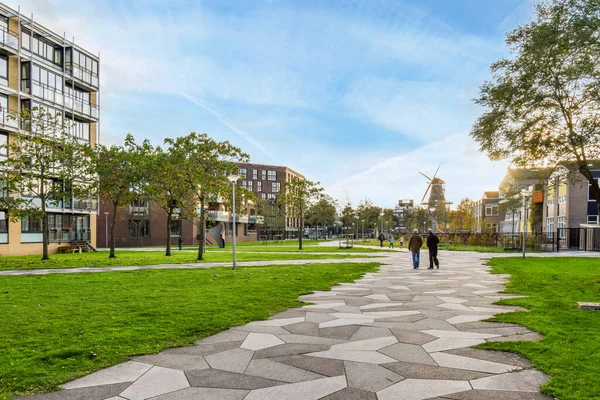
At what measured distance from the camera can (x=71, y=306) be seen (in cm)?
1022

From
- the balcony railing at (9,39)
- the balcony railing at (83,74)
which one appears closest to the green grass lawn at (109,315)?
the balcony railing at (9,39)

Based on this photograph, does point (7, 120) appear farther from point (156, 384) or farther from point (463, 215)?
point (463, 215)

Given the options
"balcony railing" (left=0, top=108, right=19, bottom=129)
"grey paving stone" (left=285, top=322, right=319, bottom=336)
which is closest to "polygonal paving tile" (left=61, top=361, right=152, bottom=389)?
"grey paving stone" (left=285, top=322, right=319, bottom=336)

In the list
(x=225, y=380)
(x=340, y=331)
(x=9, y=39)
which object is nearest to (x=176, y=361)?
(x=225, y=380)

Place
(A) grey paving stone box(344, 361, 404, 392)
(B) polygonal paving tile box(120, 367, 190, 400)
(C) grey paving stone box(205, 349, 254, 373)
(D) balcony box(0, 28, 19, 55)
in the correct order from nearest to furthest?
(B) polygonal paving tile box(120, 367, 190, 400), (A) grey paving stone box(344, 361, 404, 392), (C) grey paving stone box(205, 349, 254, 373), (D) balcony box(0, 28, 19, 55)

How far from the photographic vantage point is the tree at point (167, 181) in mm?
29469

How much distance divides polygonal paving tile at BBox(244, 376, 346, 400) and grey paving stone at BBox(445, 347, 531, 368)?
1993 millimetres

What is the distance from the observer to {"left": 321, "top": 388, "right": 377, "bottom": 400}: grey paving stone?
15.5ft

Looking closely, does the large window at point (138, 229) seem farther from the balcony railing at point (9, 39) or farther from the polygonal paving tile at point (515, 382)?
the polygonal paving tile at point (515, 382)

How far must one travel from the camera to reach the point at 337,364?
19.2 feet

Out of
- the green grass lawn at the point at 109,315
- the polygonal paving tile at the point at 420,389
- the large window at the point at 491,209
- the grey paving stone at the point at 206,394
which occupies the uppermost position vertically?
the large window at the point at 491,209

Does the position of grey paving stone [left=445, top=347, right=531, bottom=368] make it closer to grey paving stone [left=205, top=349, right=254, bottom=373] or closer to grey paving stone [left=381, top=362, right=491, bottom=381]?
grey paving stone [left=381, top=362, right=491, bottom=381]

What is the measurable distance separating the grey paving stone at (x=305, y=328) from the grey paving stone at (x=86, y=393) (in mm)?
3238

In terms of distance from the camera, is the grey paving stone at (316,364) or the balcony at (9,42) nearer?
the grey paving stone at (316,364)
